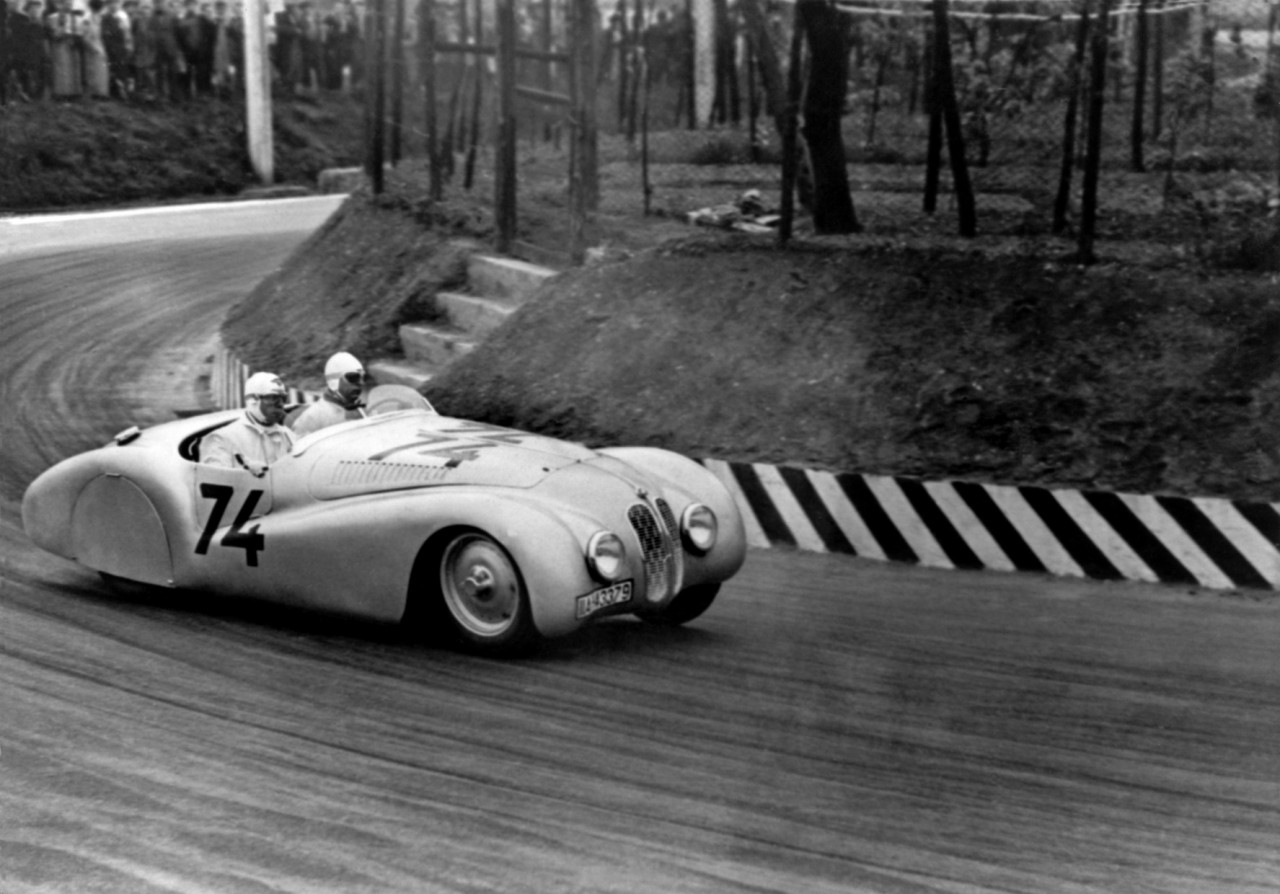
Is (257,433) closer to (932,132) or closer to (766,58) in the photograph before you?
(766,58)

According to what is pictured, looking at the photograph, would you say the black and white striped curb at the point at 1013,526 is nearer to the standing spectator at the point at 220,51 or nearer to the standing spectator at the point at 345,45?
the standing spectator at the point at 345,45

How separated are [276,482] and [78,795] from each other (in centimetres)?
211

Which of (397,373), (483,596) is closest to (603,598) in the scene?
(483,596)

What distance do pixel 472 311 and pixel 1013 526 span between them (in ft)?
8.26

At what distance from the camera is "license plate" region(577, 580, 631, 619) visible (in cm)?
559

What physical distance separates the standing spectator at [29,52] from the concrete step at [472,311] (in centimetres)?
228

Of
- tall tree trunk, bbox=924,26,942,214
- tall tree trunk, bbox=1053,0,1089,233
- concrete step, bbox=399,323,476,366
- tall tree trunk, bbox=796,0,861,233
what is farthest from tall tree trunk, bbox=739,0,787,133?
concrete step, bbox=399,323,476,366

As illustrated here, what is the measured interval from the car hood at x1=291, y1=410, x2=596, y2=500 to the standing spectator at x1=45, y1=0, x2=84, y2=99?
5.09ft

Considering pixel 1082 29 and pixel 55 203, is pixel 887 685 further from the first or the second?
pixel 1082 29

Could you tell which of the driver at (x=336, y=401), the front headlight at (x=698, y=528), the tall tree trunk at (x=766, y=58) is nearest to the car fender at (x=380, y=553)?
the driver at (x=336, y=401)

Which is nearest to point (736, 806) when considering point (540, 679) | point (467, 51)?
point (540, 679)

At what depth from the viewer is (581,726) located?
5070 mm

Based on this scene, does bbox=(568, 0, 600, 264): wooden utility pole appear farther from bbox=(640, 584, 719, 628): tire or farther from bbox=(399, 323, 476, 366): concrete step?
bbox=(640, 584, 719, 628): tire

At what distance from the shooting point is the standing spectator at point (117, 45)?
18.6ft
